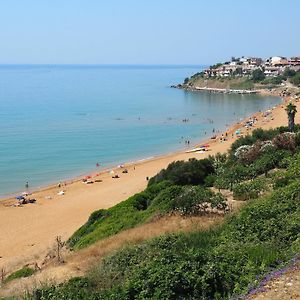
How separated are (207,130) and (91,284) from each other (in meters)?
51.0

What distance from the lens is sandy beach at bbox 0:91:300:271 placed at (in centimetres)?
1995

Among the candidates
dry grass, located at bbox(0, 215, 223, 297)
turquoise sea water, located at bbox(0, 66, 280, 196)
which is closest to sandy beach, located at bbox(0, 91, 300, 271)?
turquoise sea water, located at bbox(0, 66, 280, 196)

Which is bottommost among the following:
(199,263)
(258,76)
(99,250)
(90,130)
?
(90,130)

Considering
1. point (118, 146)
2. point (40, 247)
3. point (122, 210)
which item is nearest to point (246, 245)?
point (122, 210)

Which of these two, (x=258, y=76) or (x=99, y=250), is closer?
(x=99, y=250)

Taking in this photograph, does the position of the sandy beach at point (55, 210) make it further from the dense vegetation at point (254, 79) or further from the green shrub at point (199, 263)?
the dense vegetation at point (254, 79)

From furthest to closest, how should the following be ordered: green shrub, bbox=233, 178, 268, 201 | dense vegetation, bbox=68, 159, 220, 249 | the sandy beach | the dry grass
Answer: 1. the sandy beach
2. green shrub, bbox=233, 178, 268, 201
3. dense vegetation, bbox=68, 159, 220, 249
4. the dry grass

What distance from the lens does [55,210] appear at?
26.9m

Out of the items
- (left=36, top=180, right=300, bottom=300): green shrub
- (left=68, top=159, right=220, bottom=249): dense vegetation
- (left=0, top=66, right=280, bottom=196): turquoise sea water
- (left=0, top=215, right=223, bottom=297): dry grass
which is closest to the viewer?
(left=36, top=180, right=300, bottom=300): green shrub

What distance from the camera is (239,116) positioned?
70.1 metres

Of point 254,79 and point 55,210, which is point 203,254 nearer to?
point 55,210

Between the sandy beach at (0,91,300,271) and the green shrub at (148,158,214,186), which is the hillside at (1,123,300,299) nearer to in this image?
the green shrub at (148,158,214,186)

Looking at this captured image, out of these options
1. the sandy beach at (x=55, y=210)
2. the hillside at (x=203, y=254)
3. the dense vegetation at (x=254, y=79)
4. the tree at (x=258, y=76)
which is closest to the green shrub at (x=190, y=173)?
the hillside at (x=203, y=254)

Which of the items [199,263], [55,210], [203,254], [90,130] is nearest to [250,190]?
[203,254]
